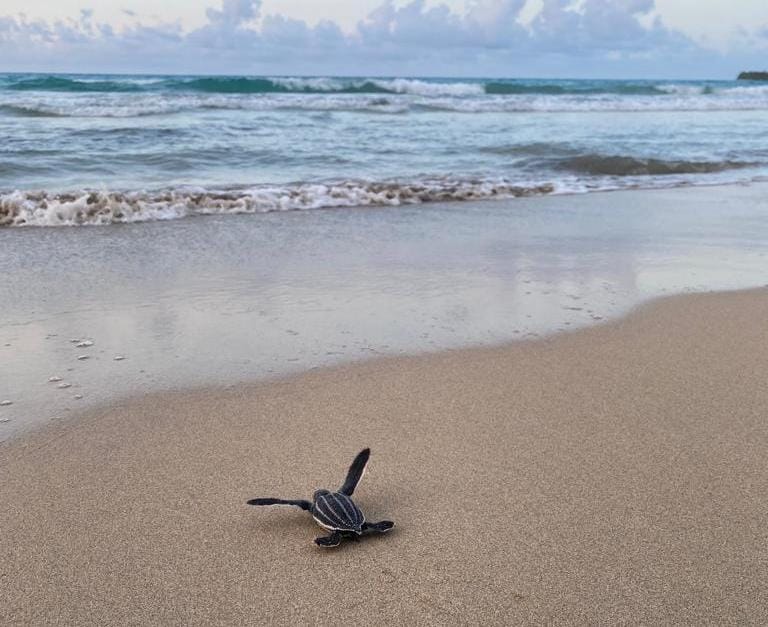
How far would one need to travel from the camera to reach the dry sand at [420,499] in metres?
1.96

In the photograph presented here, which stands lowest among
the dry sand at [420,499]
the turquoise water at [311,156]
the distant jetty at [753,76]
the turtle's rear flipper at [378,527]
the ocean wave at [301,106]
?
the dry sand at [420,499]

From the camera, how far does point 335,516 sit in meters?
2.16

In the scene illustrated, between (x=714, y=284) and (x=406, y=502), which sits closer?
(x=406, y=502)

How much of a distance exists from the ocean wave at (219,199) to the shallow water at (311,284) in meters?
0.34

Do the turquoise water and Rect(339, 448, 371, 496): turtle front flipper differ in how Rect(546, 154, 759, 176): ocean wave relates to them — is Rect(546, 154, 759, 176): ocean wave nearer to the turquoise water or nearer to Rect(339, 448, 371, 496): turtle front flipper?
the turquoise water

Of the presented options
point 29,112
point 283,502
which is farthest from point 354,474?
point 29,112

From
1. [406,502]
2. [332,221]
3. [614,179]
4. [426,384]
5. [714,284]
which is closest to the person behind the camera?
[406,502]

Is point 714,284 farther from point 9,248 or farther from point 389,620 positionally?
point 9,248

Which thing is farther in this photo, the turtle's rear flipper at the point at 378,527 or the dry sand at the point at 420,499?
the turtle's rear flipper at the point at 378,527

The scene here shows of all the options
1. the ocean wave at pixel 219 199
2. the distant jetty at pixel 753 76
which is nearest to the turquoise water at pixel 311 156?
the ocean wave at pixel 219 199

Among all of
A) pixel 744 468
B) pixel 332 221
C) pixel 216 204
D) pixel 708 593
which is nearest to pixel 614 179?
pixel 332 221

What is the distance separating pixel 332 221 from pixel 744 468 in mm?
5257

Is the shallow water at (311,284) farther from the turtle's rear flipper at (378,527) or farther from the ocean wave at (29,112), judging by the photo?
the ocean wave at (29,112)

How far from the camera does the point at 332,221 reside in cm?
736
